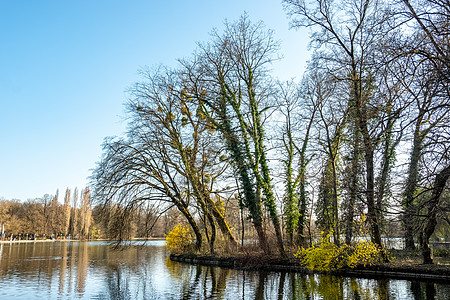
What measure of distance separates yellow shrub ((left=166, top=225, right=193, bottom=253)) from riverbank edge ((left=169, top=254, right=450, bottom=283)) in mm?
2524

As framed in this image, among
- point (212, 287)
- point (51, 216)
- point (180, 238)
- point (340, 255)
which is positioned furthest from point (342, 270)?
point (51, 216)

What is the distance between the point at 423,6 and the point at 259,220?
1461 centimetres

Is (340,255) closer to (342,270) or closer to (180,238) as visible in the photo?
(342,270)

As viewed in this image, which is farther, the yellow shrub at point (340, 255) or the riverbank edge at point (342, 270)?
the yellow shrub at point (340, 255)

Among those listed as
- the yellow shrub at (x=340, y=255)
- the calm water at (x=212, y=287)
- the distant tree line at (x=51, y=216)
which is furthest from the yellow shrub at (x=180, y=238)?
the distant tree line at (x=51, y=216)

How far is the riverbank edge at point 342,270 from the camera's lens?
504 inches

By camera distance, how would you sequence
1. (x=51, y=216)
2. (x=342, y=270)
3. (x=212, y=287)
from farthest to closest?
(x=51, y=216) < (x=342, y=270) < (x=212, y=287)

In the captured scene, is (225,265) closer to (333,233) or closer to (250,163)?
(250,163)

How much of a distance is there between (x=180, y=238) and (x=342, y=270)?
14.4m

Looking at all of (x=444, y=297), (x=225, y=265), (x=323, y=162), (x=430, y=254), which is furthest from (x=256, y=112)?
(x=444, y=297)

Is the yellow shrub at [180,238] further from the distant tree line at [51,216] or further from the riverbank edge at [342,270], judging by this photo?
the distant tree line at [51,216]

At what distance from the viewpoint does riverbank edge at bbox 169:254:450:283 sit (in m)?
12.8

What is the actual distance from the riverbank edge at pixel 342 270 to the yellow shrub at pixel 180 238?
99.4 inches

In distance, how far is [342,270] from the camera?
1516 centimetres
